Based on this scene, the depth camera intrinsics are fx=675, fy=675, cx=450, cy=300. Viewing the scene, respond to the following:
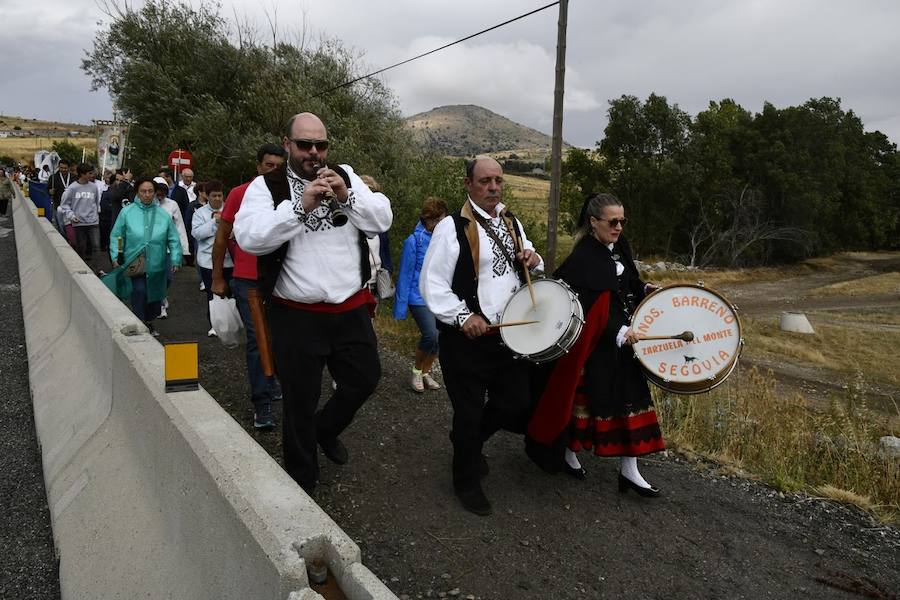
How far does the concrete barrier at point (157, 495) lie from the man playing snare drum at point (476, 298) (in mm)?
1413

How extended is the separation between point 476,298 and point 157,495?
1.99 m

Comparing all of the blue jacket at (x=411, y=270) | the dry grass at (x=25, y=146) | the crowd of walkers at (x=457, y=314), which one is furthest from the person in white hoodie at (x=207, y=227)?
the dry grass at (x=25, y=146)

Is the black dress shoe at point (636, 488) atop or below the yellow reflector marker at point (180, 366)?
below

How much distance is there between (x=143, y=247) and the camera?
7473mm

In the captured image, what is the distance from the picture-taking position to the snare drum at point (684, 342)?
13.6 feet

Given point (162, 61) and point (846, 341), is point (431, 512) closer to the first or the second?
point (162, 61)

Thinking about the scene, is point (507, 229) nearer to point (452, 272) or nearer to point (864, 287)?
point (452, 272)

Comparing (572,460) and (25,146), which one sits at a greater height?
(25,146)

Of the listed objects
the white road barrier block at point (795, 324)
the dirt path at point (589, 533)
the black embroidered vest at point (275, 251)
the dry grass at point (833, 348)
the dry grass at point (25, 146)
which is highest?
the dry grass at point (25, 146)

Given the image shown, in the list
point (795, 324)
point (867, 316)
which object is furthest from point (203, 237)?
point (867, 316)

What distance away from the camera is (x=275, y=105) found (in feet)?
67.1

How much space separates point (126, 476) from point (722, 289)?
4058cm

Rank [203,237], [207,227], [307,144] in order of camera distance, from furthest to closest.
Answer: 1. [203,237]
2. [207,227]
3. [307,144]

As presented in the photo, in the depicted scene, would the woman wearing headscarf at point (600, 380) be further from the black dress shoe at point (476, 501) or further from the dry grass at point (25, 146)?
the dry grass at point (25, 146)
